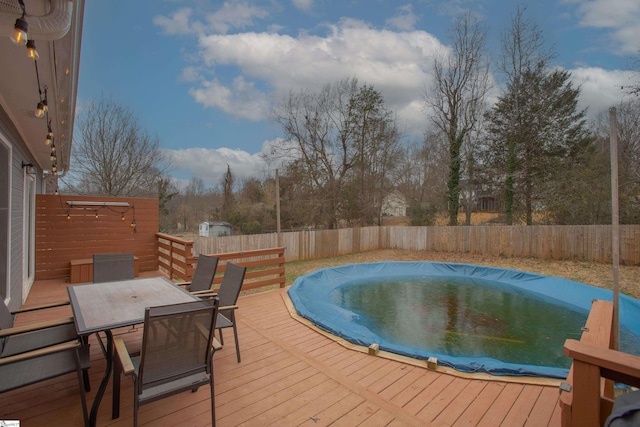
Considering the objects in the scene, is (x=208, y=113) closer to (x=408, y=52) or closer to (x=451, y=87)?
(x=408, y=52)

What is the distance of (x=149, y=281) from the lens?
127 inches

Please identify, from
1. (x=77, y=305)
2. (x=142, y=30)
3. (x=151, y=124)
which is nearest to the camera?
(x=77, y=305)

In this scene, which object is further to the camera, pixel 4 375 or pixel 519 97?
pixel 519 97

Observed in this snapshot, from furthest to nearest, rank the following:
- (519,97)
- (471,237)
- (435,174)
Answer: (435,174)
(519,97)
(471,237)

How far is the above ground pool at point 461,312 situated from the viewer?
149 inches

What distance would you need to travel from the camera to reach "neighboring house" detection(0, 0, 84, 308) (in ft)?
5.46

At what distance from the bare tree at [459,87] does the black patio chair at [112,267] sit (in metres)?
13.8

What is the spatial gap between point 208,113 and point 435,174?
13128mm

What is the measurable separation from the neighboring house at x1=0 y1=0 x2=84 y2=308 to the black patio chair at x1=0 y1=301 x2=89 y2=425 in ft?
2.72

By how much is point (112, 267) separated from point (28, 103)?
2.01 meters

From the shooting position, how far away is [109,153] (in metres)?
12.9

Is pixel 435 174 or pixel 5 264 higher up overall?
pixel 435 174

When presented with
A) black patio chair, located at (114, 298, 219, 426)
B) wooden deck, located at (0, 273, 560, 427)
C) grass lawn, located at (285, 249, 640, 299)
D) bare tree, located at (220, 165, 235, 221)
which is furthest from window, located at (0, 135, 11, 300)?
bare tree, located at (220, 165, 235, 221)

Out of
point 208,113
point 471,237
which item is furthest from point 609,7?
point 208,113
